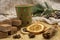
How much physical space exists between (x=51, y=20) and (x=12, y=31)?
39cm

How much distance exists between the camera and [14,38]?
940mm

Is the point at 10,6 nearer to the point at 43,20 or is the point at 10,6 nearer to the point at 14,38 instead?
the point at 43,20

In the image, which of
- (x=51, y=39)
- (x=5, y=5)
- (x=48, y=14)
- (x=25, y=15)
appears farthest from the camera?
(x=5, y=5)

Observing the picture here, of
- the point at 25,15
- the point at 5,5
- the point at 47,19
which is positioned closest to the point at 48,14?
the point at 47,19

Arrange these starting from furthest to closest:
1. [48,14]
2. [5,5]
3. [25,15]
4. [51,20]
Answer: [5,5], [48,14], [51,20], [25,15]

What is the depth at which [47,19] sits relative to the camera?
1.26 meters

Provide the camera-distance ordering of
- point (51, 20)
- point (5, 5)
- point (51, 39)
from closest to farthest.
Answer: point (51, 39), point (51, 20), point (5, 5)

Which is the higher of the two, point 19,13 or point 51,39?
point 19,13

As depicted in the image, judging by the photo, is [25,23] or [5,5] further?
[5,5]

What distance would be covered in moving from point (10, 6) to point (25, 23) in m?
0.49

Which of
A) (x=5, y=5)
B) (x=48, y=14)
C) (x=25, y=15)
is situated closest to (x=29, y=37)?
(x=25, y=15)

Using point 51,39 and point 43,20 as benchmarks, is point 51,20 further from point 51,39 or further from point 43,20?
point 51,39

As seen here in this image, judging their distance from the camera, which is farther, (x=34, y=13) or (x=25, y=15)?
(x=34, y=13)

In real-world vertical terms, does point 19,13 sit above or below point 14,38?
above
